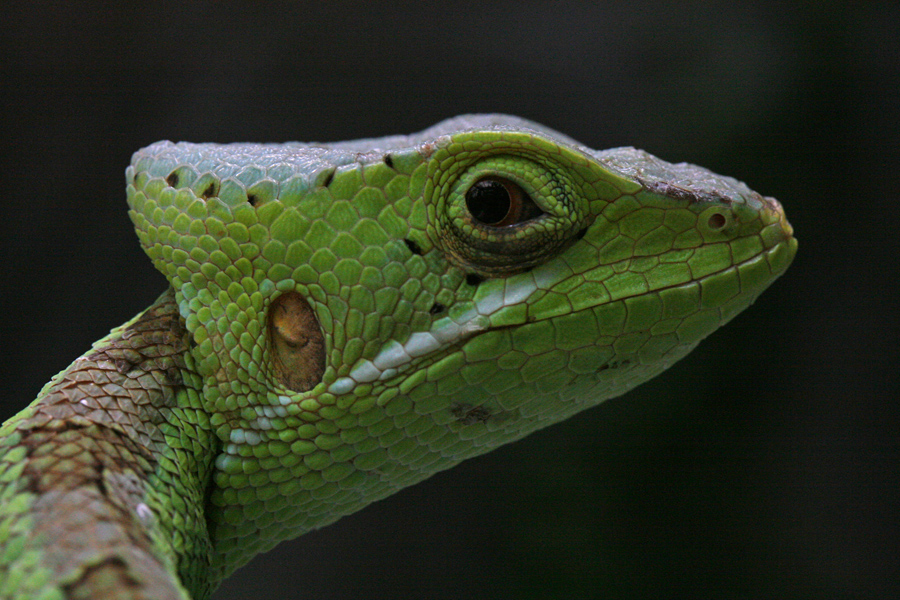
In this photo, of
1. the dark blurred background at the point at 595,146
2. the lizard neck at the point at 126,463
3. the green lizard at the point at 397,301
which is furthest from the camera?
the dark blurred background at the point at 595,146

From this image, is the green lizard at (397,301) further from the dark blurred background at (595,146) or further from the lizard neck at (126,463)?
the dark blurred background at (595,146)

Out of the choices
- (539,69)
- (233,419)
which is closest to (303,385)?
(233,419)

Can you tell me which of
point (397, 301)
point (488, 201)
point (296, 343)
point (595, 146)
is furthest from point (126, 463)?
point (595, 146)

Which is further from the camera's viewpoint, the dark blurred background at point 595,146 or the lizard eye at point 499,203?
the dark blurred background at point 595,146

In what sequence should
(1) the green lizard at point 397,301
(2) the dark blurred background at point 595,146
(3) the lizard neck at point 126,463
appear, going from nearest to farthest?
(3) the lizard neck at point 126,463 < (1) the green lizard at point 397,301 < (2) the dark blurred background at point 595,146

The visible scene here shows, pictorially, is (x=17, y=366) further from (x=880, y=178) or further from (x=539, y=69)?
(x=880, y=178)

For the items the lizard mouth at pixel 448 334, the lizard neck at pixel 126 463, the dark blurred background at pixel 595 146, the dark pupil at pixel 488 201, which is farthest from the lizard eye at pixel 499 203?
the dark blurred background at pixel 595 146

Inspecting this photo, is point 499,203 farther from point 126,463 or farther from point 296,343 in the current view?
point 126,463
